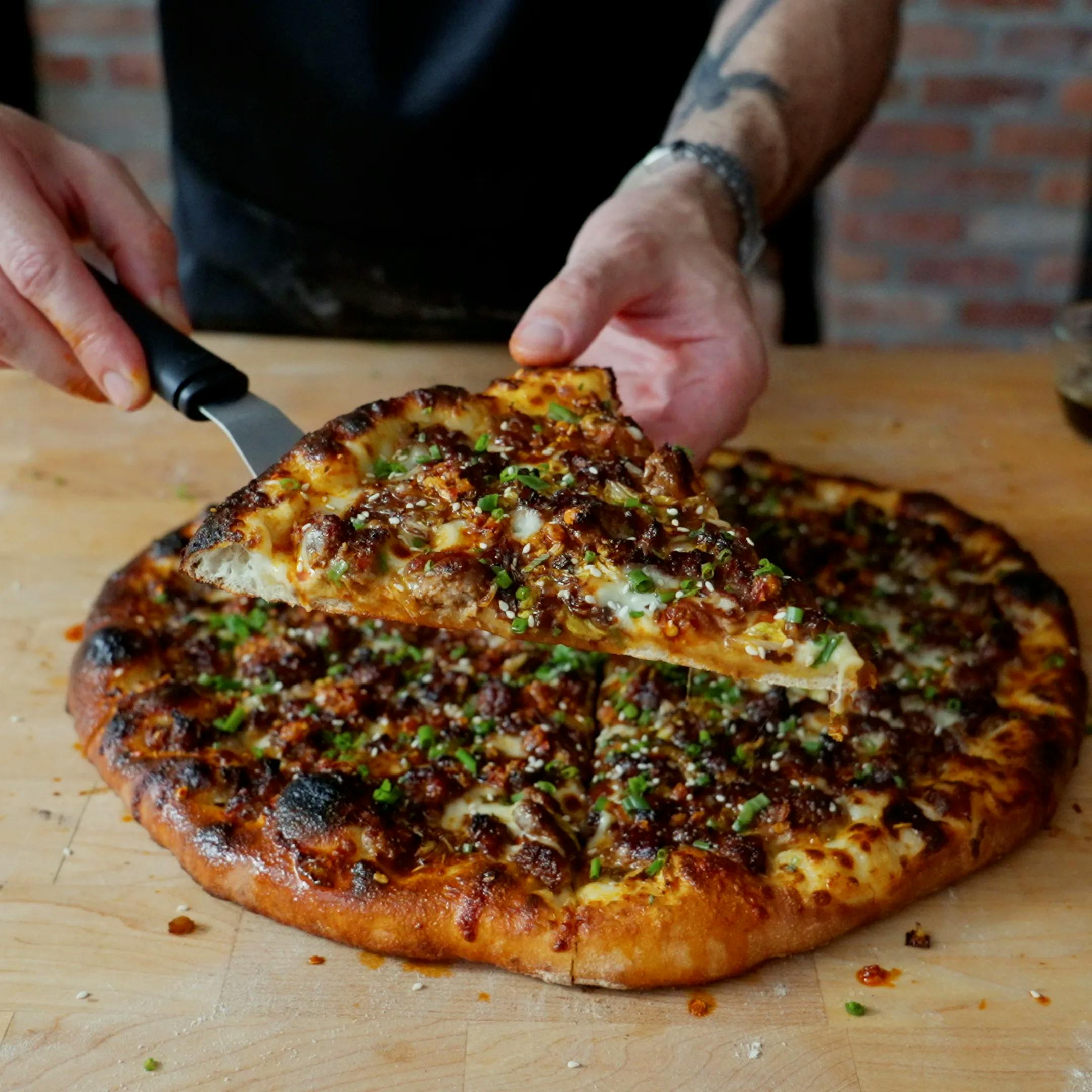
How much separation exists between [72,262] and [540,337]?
0.95m

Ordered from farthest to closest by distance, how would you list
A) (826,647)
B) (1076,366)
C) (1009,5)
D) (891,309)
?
(891,309) < (1009,5) < (1076,366) < (826,647)

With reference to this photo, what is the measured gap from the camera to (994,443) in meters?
3.85

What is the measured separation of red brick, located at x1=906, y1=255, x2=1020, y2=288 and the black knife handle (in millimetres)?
4933

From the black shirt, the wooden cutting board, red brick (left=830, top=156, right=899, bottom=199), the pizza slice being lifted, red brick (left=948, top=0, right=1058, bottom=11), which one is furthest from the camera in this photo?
red brick (left=830, top=156, right=899, bottom=199)

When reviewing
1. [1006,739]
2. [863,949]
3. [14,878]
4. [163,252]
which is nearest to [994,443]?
[1006,739]

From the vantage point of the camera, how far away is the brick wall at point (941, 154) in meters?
6.24

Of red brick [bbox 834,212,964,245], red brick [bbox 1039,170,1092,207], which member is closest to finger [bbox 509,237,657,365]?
red brick [bbox 834,212,964,245]

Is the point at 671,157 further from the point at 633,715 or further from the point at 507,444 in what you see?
the point at 633,715

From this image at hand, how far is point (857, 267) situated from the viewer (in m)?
6.82

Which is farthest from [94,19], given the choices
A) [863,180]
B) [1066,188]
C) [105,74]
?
[1066,188]

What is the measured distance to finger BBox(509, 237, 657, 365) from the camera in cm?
273

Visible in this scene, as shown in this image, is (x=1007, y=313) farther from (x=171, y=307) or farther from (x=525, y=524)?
(x=525, y=524)

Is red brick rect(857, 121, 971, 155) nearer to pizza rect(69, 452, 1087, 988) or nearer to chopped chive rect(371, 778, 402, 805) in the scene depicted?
pizza rect(69, 452, 1087, 988)

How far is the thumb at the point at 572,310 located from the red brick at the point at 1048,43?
167 inches
